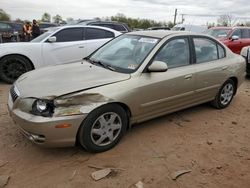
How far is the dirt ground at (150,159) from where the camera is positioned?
3.09m

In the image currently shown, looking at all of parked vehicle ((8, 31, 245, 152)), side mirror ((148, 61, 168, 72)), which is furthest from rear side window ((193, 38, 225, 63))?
side mirror ((148, 61, 168, 72))

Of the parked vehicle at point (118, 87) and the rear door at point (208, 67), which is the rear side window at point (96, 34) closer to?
the parked vehicle at point (118, 87)

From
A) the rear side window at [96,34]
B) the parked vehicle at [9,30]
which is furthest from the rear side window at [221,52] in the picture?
the parked vehicle at [9,30]

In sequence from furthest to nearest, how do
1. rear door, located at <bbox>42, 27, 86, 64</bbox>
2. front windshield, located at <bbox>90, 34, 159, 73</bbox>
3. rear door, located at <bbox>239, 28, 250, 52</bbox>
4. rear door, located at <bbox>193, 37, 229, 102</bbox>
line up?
rear door, located at <bbox>239, 28, 250, 52</bbox>, rear door, located at <bbox>42, 27, 86, 64</bbox>, rear door, located at <bbox>193, 37, 229, 102</bbox>, front windshield, located at <bbox>90, 34, 159, 73</bbox>

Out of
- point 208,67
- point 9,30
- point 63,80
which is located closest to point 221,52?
point 208,67

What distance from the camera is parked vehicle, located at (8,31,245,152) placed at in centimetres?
325

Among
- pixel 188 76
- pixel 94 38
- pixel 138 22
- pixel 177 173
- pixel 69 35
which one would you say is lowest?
pixel 177 173

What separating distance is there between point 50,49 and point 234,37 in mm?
7419

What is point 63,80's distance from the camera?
362 cm

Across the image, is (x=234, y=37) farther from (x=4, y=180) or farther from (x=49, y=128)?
(x=4, y=180)

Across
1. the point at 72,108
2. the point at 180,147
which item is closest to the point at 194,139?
the point at 180,147

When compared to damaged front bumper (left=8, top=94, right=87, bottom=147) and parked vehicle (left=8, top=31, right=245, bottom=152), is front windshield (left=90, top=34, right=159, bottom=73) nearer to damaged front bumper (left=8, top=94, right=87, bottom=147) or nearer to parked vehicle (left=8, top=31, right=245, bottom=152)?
parked vehicle (left=8, top=31, right=245, bottom=152)

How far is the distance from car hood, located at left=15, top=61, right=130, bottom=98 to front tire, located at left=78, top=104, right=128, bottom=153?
0.36 m

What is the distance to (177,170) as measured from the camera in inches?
130
